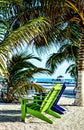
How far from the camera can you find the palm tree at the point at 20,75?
14516 millimetres

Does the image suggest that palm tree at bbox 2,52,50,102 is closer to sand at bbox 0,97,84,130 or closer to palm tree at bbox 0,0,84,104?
palm tree at bbox 0,0,84,104

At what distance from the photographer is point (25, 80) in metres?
14.7

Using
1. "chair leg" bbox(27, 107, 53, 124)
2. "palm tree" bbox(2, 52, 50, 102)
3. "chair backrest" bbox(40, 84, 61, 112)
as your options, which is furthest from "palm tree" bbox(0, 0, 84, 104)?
"chair leg" bbox(27, 107, 53, 124)

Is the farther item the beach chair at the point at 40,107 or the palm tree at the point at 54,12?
the palm tree at the point at 54,12

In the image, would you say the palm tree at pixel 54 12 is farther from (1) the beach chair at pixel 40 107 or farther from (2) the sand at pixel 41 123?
(1) the beach chair at pixel 40 107

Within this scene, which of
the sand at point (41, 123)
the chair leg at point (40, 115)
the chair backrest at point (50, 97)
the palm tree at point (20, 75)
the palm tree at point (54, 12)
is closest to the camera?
the sand at point (41, 123)

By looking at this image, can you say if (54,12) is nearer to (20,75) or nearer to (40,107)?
(40,107)

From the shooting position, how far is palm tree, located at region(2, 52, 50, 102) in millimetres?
14516

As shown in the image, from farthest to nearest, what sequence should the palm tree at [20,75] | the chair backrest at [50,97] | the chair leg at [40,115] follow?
the palm tree at [20,75]
the chair backrest at [50,97]
the chair leg at [40,115]

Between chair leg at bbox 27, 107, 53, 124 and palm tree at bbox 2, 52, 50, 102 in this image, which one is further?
palm tree at bbox 2, 52, 50, 102

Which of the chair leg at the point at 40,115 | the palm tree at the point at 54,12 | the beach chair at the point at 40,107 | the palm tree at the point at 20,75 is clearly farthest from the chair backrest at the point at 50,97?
the palm tree at the point at 20,75

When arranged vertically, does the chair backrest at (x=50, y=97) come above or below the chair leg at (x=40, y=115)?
above

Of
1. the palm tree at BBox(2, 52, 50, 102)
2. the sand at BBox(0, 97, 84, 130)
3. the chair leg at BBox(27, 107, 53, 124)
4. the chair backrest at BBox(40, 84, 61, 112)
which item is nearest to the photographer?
the sand at BBox(0, 97, 84, 130)

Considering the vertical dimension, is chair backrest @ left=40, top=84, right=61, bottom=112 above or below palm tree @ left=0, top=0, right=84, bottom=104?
below
